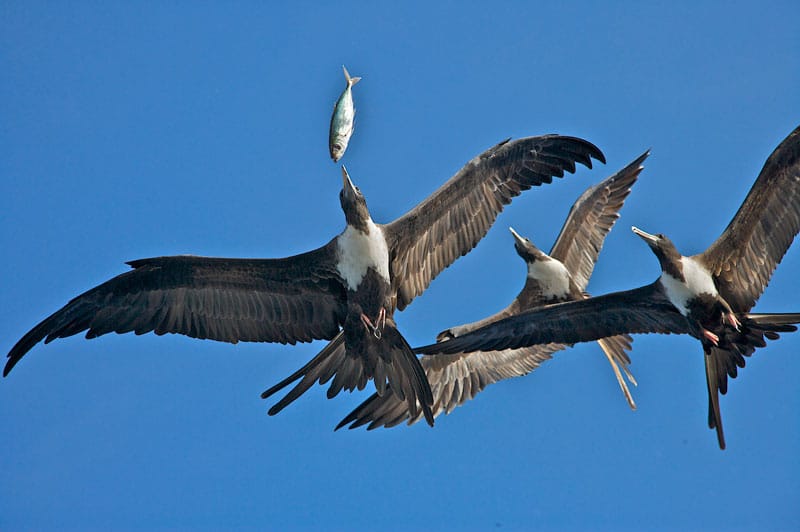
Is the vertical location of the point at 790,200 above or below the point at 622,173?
below

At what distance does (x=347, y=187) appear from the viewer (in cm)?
915

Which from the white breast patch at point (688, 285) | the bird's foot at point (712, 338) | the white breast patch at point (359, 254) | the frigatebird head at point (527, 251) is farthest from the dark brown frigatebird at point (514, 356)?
the bird's foot at point (712, 338)

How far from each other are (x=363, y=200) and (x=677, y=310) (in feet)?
8.27

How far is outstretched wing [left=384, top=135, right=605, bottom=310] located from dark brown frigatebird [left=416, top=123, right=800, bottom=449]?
0.64 metres

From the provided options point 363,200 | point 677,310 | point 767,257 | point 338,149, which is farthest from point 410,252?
point 767,257

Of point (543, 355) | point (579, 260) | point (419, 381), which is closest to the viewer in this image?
point (419, 381)

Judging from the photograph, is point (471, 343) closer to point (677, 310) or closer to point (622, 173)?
point (677, 310)

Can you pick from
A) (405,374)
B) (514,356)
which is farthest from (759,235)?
(405,374)

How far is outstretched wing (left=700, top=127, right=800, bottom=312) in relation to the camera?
9.16 m

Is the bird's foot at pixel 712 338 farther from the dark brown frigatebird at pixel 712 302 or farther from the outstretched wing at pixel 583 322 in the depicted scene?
the outstretched wing at pixel 583 322

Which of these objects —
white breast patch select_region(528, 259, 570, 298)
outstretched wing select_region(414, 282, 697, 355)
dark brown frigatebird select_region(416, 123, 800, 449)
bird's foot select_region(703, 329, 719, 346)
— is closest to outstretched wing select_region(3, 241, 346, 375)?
dark brown frigatebird select_region(416, 123, 800, 449)

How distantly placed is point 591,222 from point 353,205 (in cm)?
367

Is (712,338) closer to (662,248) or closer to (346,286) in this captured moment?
(662,248)

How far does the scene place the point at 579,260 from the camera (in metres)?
12.0
